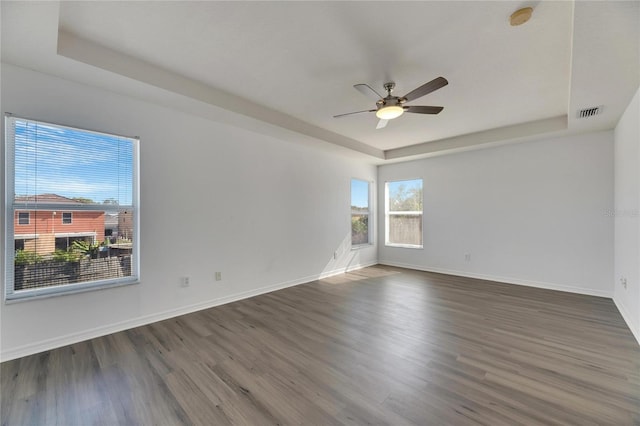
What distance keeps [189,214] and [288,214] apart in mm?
1669

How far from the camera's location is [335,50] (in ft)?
7.84

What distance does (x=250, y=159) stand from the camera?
13.5 ft

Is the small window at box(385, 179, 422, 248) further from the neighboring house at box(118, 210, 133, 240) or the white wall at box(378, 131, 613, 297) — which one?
the neighboring house at box(118, 210, 133, 240)

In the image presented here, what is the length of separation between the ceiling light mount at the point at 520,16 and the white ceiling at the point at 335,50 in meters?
0.04

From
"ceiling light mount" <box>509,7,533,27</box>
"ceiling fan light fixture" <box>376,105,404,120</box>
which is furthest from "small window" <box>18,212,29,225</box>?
"ceiling light mount" <box>509,7,533,27</box>

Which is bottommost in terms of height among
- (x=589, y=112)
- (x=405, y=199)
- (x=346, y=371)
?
(x=346, y=371)

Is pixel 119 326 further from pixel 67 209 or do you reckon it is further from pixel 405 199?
pixel 405 199

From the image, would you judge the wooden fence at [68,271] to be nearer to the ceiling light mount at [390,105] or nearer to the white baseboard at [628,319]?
the ceiling light mount at [390,105]

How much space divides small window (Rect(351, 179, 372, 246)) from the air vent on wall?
3.75 metres

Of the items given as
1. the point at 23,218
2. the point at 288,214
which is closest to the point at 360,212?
the point at 288,214

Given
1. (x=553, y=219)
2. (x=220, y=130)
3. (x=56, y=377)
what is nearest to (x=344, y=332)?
(x=56, y=377)

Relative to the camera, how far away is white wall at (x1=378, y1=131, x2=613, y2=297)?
403 centimetres

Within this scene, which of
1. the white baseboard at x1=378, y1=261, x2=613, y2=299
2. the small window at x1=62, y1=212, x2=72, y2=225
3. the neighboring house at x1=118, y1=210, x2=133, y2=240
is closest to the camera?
the small window at x1=62, y1=212, x2=72, y2=225

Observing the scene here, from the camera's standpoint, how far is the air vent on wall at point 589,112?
316 centimetres
